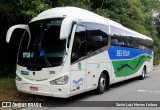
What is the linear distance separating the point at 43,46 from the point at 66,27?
4.27 feet

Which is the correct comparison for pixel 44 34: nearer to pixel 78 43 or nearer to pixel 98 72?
pixel 78 43

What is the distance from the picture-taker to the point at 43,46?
360 inches

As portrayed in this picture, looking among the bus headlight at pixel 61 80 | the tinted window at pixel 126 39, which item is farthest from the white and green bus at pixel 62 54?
the tinted window at pixel 126 39

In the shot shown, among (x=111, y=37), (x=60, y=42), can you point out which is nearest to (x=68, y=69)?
(x=60, y=42)

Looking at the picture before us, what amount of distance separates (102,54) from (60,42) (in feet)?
8.92

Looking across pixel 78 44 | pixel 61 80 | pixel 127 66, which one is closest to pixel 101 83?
pixel 78 44

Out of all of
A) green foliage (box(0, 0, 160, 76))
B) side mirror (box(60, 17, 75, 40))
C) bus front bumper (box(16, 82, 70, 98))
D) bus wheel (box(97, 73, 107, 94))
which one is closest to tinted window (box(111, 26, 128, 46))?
bus wheel (box(97, 73, 107, 94))

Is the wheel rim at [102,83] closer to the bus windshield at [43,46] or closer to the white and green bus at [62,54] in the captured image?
the white and green bus at [62,54]

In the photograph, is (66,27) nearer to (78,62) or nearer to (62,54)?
(62,54)

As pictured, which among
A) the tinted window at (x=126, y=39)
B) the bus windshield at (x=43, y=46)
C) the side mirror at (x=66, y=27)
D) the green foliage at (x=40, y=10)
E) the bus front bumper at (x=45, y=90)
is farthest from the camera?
the tinted window at (x=126, y=39)

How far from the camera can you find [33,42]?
939 cm

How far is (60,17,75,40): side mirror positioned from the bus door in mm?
622

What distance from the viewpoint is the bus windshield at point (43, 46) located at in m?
8.86

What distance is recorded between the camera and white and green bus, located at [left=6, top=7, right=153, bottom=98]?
28.7 feet
